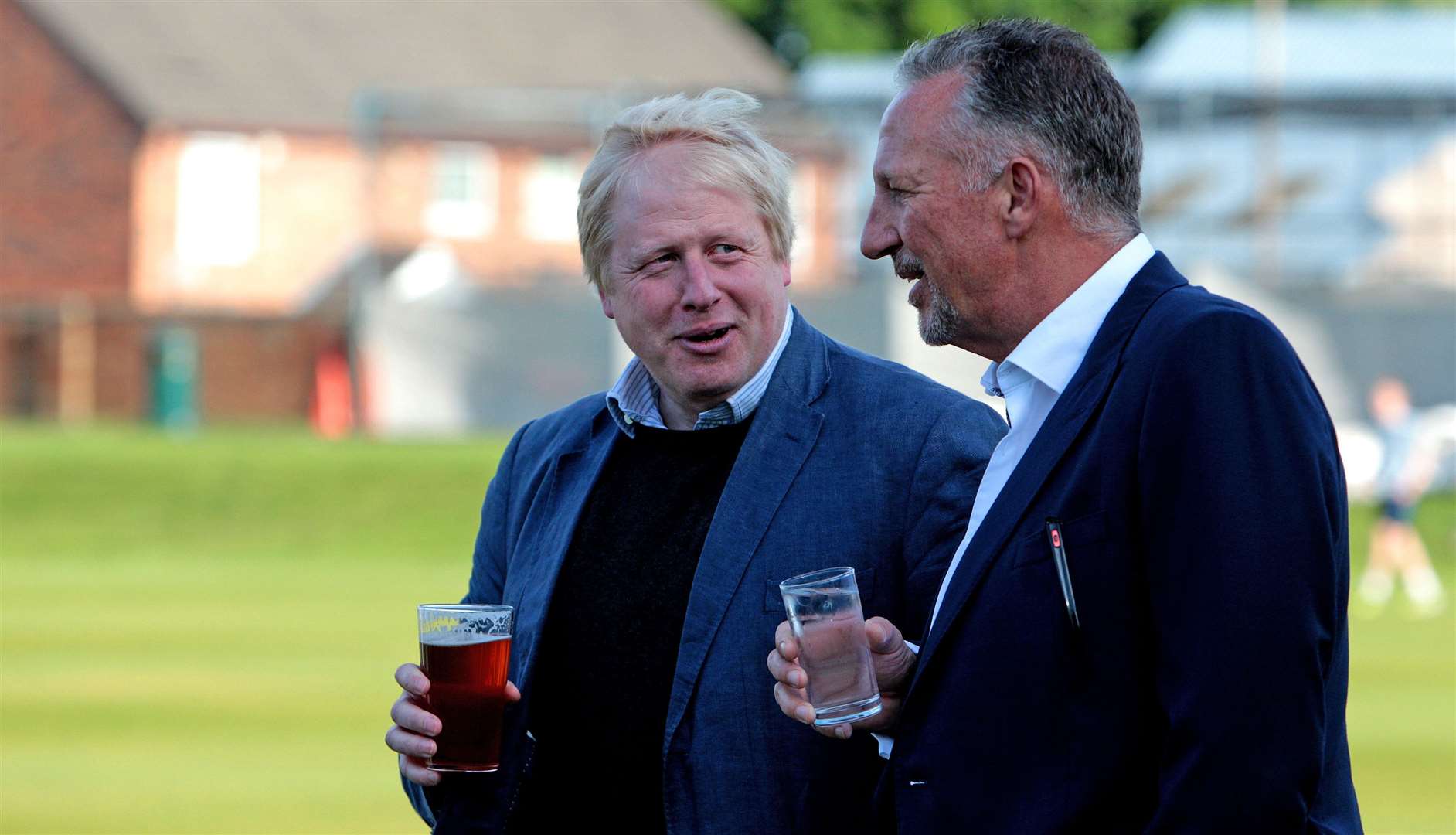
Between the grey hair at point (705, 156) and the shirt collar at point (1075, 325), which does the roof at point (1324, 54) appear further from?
the shirt collar at point (1075, 325)

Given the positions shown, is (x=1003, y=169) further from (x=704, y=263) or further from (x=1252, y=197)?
(x=1252, y=197)

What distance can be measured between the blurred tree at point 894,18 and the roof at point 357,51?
16.7 feet

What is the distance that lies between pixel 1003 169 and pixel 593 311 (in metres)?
25.1

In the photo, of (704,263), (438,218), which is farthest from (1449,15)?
(704,263)

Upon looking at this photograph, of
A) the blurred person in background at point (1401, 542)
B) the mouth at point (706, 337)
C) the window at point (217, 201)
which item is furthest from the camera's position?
the window at point (217, 201)

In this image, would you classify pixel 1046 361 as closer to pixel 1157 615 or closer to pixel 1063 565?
pixel 1063 565

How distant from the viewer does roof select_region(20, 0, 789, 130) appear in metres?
43.2

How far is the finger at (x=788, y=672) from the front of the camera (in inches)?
119

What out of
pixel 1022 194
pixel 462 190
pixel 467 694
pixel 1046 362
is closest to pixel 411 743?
pixel 467 694

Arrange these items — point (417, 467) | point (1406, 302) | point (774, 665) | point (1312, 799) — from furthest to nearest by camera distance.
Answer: point (1406, 302) < point (417, 467) < point (774, 665) < point (1312, 799)

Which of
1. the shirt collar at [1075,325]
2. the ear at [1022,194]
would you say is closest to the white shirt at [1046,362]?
the shirt collar at [1075,325]

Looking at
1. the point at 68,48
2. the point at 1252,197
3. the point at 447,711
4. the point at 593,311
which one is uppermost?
the point at 68,48

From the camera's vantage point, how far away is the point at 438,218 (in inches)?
1773

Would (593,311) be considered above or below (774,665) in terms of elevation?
above
